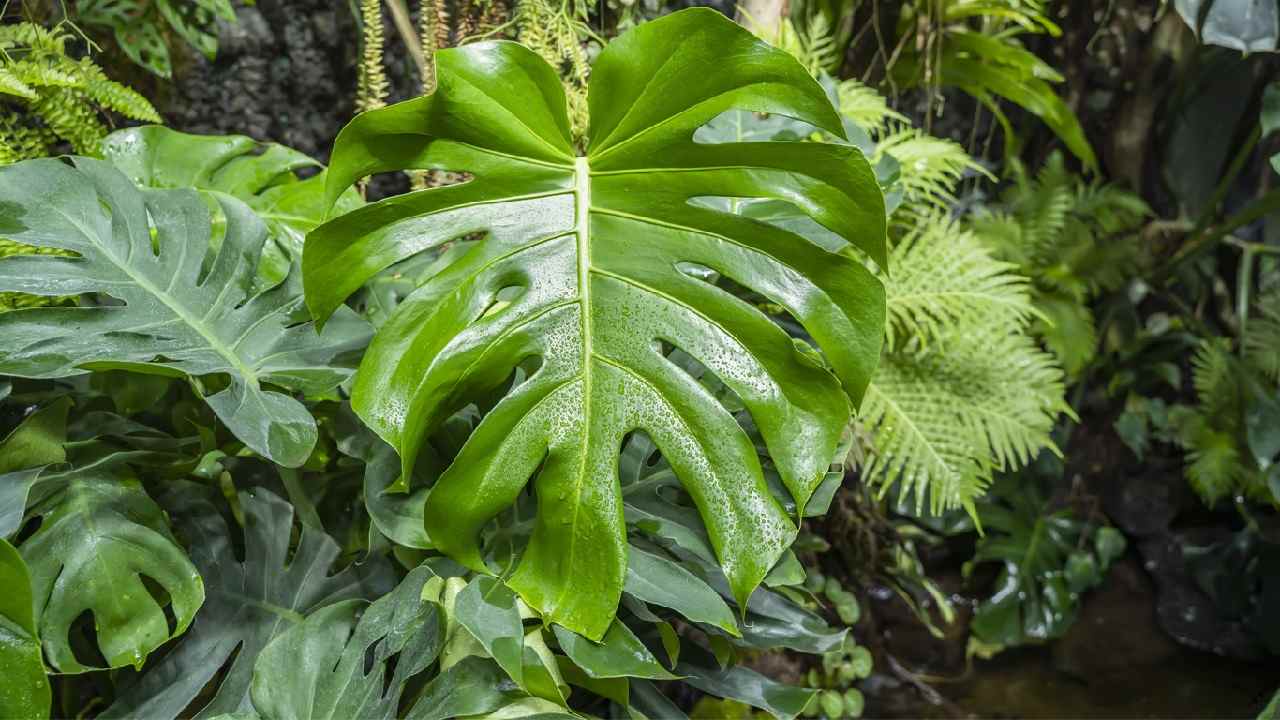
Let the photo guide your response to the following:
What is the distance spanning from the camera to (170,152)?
4.53 feet

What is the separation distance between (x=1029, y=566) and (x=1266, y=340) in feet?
3.14

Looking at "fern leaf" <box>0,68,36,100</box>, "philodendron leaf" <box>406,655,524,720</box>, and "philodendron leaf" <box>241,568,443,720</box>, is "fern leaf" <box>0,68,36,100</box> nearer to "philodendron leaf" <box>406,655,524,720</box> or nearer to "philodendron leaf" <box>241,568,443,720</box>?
"philodendron leaf" <box>241,568,443,720</box>

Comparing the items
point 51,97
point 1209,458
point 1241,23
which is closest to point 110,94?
point 51,97

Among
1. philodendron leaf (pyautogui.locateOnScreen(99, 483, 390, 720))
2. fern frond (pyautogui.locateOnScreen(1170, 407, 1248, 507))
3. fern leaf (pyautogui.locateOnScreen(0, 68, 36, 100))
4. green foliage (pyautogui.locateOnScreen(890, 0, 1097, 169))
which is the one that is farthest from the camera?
fern frond (pyautogui.locateOnScreen(1170, 407, 1248, 507))

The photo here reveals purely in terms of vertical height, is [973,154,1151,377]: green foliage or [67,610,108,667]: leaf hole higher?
[973,154,1151,377]: green foliage

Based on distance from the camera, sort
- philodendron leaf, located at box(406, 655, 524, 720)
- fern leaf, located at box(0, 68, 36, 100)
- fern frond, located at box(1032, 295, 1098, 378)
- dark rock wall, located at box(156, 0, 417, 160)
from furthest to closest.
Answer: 1. fern frond, located at box(1032, 295, 1098, 378)
2. dark rock wall, located at box(156, 0, 417, 160)
3. fern leaf, located at box(0, 68, 36, 100)
4. philodendron leaf, located at box(406, 655, 524, 720)

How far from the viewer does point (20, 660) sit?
837mm

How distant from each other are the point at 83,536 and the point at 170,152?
0.69 metres

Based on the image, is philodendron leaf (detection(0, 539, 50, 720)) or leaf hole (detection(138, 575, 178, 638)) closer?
philodendron leaf (detection(0, 539, 50, 720))

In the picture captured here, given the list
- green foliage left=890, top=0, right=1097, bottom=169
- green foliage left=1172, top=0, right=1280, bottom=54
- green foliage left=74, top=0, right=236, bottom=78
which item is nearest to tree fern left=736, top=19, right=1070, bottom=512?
green foliage left=890, top=0, right=1097, bottom=169

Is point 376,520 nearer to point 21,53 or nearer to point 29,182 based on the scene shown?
point 29,182

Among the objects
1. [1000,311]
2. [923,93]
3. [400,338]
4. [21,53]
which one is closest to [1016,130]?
[923,93]

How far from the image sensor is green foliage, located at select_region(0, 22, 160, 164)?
4.37ft

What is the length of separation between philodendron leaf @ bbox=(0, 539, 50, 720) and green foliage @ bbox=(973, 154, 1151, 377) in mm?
2105
